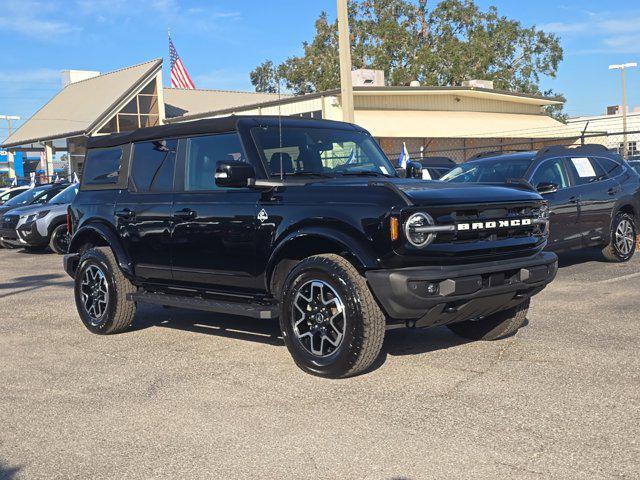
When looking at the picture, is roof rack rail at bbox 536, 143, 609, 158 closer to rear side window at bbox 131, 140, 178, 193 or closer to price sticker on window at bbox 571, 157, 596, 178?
price sticker on window at bbox 571, 157, 596, 178

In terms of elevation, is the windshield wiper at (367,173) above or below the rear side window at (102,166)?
below

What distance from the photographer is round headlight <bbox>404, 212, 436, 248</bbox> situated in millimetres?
5273

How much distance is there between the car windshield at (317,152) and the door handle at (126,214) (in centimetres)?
157

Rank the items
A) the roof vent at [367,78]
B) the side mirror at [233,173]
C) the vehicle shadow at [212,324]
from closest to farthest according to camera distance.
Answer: the side mirror at [233,173], the vehicle shadow at [212,324], the roof vent at [367,78]

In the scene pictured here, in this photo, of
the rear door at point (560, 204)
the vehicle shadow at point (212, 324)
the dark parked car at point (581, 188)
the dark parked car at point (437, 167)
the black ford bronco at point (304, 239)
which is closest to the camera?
the black ford bronco at point (304, 239)

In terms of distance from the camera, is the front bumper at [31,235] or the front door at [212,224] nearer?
the front door at [212,224]

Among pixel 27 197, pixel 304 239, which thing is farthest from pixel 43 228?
pixel 304 239

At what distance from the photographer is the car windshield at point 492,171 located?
10602 mm

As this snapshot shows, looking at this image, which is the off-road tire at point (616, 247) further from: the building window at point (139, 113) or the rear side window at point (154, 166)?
the building window at point (139, 113)

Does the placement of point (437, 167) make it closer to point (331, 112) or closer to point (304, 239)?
point (331, 112)

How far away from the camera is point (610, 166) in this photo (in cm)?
1163

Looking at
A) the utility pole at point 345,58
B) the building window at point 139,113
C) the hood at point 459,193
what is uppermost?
the building window at point 139,113

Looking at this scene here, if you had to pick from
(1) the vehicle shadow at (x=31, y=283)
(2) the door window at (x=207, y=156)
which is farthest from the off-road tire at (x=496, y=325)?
(1) the vehicle shadow at (x=31, y=283)

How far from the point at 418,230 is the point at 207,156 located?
238cm
